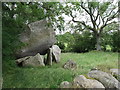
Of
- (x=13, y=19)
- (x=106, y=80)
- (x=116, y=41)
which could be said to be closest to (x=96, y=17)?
(x=116, y=41)

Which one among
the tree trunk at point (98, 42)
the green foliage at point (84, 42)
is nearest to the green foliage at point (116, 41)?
the tree trunk at point (98, 42)

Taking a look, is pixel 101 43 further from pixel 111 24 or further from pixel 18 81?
pixel 18 81

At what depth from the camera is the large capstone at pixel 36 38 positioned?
23.1 ft

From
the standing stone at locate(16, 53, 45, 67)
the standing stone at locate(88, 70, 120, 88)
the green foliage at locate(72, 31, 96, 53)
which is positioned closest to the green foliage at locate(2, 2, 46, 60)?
the standing stone at locate(16, 53, 45, 67)

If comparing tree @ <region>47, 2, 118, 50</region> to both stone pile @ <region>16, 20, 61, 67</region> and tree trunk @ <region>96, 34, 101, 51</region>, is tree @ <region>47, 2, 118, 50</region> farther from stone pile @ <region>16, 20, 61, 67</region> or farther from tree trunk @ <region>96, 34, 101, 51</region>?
stone pile @ <region>16, 20, 61, 67</region>

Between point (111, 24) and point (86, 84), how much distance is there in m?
13.5

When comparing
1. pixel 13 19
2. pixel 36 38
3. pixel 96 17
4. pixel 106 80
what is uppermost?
pixel 96 17

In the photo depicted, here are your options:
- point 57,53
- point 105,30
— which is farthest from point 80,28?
point 57,53

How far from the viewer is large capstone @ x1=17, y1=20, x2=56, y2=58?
703cm

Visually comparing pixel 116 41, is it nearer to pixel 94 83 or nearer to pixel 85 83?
pixel 94 83

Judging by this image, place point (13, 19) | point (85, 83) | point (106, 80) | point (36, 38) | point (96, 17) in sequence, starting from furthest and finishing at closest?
point (96, 17)
point (36, 38)
point (13, 19)
point (106, 80)
point (85, 83)

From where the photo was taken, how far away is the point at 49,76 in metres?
4.85

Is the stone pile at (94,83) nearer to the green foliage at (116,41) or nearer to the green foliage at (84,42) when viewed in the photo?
the green foliage at (116,41)

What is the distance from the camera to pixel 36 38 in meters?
7.14
